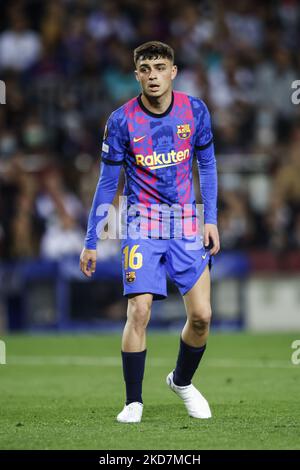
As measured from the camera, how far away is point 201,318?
7.12 metres

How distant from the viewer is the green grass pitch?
618 cm

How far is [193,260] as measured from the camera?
23.4ft

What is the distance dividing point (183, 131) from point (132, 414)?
1.82 metres

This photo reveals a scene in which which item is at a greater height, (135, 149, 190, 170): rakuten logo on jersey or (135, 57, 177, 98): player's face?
(135, 57, 177, 98): player's face

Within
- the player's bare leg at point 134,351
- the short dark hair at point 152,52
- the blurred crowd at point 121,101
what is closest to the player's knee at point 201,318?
the player's bare leg at point 134,351

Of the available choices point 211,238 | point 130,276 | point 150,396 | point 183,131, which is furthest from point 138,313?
point 150,396

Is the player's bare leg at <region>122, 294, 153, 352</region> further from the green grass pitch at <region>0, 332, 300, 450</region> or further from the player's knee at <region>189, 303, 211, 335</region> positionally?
the green grass pitch at <region>0, 332, 300, 450</region>

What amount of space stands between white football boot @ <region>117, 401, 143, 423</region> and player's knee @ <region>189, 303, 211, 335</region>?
621 millimetres

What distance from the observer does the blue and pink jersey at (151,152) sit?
7.11 metres

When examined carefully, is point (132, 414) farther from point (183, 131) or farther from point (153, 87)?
point (153, 87)

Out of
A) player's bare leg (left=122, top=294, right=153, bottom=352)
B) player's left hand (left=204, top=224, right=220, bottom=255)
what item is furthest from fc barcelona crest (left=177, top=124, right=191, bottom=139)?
player's bare leg (left=122, top=294, right=153, bottom=352)

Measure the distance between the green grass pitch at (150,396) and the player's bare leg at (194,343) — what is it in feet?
0.45
